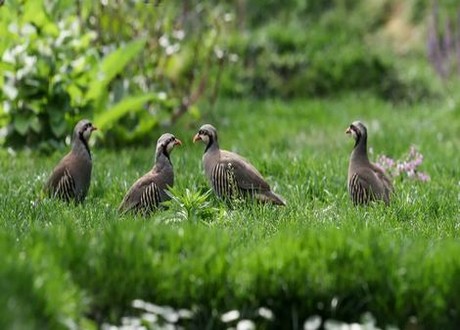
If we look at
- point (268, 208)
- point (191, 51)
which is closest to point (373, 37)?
point (191, 51)

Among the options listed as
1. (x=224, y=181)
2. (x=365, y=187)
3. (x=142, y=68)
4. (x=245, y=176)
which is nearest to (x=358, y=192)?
(x=365, y=187)

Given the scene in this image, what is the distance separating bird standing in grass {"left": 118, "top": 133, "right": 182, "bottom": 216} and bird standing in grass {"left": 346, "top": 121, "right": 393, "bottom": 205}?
5.01ft

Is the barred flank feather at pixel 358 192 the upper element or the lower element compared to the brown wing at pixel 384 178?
lower

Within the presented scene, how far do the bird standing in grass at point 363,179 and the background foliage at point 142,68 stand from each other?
3.89 meters

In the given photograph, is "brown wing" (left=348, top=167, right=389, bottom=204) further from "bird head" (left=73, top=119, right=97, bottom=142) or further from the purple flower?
"bird head" (left=73, top=119, right=97, bottom=142)

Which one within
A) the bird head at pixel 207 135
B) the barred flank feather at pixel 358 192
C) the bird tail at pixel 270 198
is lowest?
the bird tail at pixel 270 198

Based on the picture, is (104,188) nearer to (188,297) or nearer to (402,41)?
(188,297)

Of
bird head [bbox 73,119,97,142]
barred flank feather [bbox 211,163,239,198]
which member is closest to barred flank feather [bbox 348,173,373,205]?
barred flank feather [bbox 211,163,239,198]

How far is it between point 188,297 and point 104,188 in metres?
3.67

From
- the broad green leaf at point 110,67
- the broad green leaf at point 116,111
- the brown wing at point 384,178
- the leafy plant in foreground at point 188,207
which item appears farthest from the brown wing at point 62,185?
the broad green leaf at point 116,111

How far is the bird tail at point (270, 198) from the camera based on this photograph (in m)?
8.36

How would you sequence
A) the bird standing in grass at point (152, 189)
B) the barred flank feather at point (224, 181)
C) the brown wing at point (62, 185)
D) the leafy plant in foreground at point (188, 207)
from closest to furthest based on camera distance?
1. the leafy plant in foreground at point (188, 207)
2. the bird standing in grass at point (152, 189)
3. the barred flank feather at point (224, 181)
4. the brown wing at point (62, 185)

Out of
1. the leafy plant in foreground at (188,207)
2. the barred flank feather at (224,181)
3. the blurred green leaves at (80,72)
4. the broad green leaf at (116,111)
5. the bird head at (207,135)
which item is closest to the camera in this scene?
the leafy plant in foreground at (188,207)

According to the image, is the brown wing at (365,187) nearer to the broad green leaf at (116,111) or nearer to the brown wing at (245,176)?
the brown wing at (245,176)
